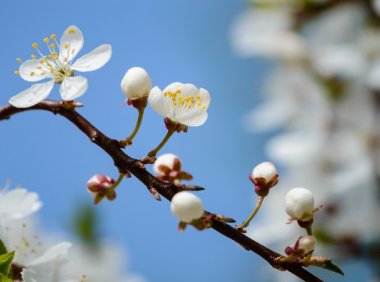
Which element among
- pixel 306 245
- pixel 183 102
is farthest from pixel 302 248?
pixel 183 102

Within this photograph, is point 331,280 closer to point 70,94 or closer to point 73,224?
point 73,224

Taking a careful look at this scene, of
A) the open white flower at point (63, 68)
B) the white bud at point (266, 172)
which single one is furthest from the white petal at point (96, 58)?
the white bud at point (266, 172)

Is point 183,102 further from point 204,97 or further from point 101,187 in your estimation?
point 101,187

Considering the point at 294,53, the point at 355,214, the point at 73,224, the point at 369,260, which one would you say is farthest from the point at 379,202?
the point at 73,224

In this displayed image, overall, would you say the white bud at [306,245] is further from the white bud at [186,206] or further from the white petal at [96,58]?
the white petal at [96,58]

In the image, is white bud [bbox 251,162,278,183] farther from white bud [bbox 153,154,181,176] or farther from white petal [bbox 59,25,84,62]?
white petal [bbox 59,25,84,62]

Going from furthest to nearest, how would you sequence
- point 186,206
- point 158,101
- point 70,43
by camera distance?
point 70,43, point 158,101, point 186,206
